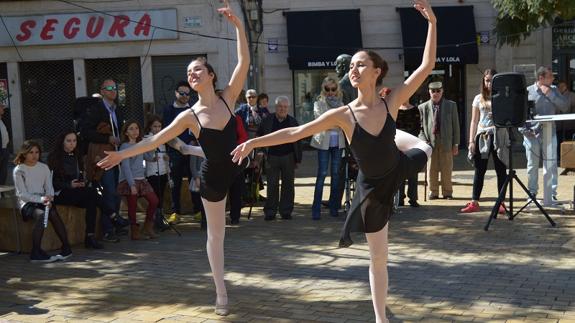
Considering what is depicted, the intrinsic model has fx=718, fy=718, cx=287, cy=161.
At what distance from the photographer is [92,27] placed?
20.1 meters

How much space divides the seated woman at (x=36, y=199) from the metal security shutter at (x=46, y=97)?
13.1 meters

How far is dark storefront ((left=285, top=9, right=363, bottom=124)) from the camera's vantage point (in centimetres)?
1959

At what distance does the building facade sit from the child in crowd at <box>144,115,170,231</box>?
33.2 feet

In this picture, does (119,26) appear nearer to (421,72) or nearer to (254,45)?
(254,45)

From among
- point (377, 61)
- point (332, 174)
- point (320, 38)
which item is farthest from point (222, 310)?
point (320, 38)

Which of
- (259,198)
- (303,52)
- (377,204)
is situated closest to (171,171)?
(259,198)

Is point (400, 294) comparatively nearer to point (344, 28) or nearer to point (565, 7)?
point (565, 7)

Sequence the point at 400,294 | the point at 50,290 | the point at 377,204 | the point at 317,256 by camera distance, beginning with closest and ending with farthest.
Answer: the point at 377,204 < the point at 400,294 < the point at 50,290 < the point at 317,256

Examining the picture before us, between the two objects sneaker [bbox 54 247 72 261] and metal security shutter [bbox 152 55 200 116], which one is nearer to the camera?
sneaker [bbox 54 247 72 261]

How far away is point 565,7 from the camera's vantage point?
1423 cm

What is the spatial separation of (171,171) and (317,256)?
10.6ft

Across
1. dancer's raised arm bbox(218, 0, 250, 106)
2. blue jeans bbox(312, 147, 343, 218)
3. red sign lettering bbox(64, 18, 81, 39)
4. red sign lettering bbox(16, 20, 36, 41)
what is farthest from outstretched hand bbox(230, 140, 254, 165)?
red sign lettering bbox(16, 20, 36, 41)

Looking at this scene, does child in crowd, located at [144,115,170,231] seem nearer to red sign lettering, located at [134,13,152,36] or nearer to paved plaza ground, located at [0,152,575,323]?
paved plaza ground, located at [0,152,575,323]

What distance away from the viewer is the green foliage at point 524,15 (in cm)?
1446
